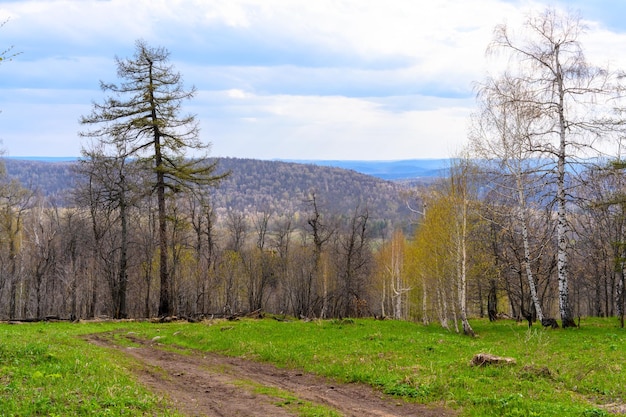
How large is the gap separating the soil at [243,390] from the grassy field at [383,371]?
0.49 m

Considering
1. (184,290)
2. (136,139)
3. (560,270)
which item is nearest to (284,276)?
(184,290)

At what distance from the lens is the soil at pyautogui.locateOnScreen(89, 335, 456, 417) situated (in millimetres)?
10109

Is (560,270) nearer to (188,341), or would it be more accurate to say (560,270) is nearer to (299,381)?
(299,381)

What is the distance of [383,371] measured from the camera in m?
13.2

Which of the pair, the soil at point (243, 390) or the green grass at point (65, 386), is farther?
the soil at point (243, 390)

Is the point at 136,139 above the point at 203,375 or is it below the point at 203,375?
above

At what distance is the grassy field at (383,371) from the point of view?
29.7 feet

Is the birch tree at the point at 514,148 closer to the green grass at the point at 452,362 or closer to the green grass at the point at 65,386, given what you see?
the green grass at the point at 452,362

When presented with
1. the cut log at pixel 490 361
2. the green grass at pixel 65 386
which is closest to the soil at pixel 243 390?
the green grass at pixel 65 386

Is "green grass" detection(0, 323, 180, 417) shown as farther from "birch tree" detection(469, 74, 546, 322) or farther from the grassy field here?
"birch tree" detection(469, 74, 546, 322)

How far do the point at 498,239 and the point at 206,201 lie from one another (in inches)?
883

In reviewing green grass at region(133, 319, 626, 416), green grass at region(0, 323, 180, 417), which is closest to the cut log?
green grass at region(133, 319, 626, 416)

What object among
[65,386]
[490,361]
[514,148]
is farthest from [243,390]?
[514,148]

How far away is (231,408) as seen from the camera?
10.1 m
